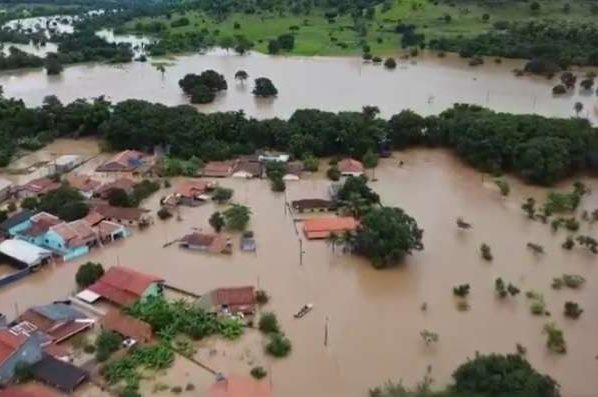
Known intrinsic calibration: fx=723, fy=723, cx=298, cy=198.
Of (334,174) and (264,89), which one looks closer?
(334,174)

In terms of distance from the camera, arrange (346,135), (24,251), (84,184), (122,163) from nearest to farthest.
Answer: (24,251)
(84,184)
(122,163)
(346,135)

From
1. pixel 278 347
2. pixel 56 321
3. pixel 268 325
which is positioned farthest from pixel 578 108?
pixel 56 321

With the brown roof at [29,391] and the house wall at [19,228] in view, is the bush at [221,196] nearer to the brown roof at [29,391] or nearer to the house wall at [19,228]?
the house wall at [19,228]

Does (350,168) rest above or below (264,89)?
below

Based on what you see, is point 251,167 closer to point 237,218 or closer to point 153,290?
point 237,218

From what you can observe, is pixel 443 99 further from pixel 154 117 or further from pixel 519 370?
pixel 519 370

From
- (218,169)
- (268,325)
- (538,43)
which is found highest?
(538,43)

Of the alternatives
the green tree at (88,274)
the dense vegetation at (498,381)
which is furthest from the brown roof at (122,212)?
the dense vegetation at (498,381)
